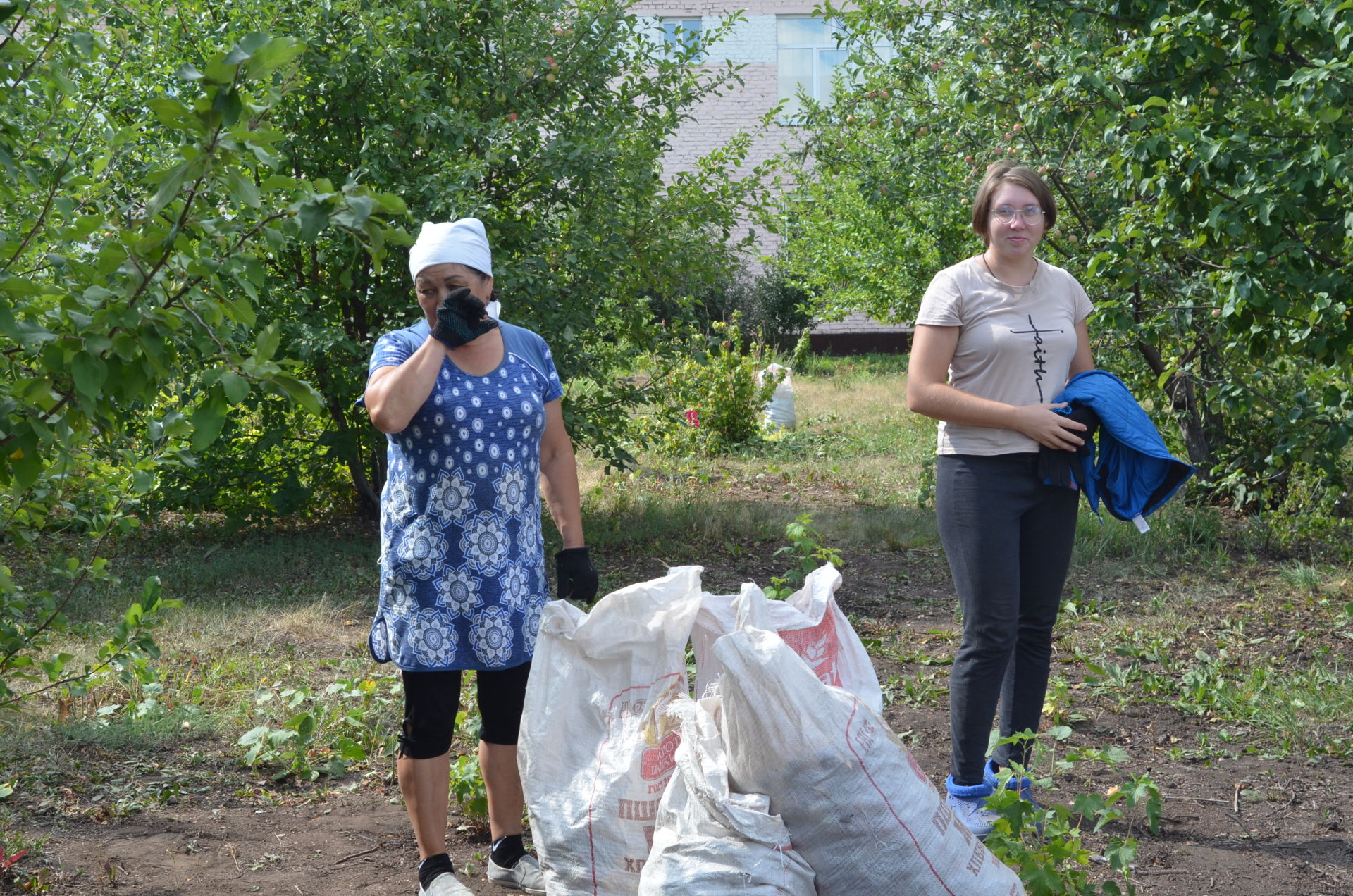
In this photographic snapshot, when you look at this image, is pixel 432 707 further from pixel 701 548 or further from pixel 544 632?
pixel 701 548

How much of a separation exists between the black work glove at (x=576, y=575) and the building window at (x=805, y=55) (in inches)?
817

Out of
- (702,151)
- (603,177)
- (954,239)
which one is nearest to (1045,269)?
(603,177)

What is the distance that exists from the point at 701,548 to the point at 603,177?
2.28 metres

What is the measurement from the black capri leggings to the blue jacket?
1558mm

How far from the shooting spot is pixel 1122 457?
10.0 feet

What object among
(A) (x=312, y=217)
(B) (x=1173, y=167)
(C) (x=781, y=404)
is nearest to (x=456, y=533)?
(A) (x=312, y=217)

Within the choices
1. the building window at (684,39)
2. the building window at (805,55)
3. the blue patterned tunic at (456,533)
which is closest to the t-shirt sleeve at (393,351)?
the blue patterned tunic at (456,533)

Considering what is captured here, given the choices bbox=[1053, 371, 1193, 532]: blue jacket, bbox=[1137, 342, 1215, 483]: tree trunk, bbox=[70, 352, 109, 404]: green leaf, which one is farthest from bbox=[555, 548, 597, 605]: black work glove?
bbox=[1137, 342, 1215, 483]: tree trunk

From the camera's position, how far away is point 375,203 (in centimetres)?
156

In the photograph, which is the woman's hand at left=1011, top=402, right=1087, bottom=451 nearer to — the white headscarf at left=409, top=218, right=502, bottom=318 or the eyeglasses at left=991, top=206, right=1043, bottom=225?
the eyeglasses at left=991, top=206, right=1043, bottom=225

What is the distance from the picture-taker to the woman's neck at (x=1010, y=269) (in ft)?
9.98

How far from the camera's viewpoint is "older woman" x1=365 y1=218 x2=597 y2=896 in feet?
8.57

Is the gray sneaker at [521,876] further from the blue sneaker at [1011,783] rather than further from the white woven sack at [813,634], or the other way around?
the blue sneaker at [1011,783]

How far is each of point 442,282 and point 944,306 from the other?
→ 4.24ft
